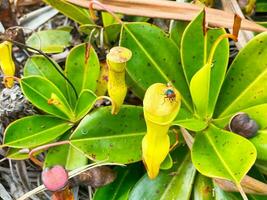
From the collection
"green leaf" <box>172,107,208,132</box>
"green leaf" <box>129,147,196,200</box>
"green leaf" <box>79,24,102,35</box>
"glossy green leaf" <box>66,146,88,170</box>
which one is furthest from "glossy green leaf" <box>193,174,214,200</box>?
"green leaf" <box>79,24,102,35</box>

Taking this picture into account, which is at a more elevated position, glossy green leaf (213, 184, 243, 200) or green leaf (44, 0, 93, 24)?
green leaf (44, 0, 93, 24)

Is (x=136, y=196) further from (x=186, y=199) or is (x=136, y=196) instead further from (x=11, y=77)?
(x=11, y=77)

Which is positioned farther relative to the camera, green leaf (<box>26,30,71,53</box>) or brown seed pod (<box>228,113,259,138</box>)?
green leaf (<box>26,30,71,53</box>)

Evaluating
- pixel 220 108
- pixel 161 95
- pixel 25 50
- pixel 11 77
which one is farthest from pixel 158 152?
pixel 25 50

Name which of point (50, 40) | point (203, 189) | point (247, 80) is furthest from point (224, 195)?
point (50, 40)

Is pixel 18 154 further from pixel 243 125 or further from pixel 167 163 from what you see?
pixel 243 125

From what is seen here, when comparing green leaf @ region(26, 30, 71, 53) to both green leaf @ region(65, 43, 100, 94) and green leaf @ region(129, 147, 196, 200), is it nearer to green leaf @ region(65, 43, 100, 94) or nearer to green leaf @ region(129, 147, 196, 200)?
green leaf @ region(65, 43, 100, 94)
